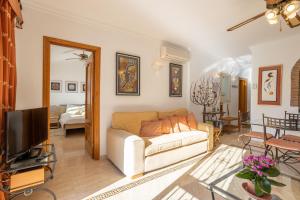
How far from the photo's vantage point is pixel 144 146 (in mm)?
2385

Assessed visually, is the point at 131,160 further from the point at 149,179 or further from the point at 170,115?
the point at 170,115

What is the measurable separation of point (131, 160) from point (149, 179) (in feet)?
1.30

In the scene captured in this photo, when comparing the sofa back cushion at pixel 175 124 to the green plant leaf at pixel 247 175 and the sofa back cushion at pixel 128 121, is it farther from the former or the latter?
the green plant leaf at pixel 247 175

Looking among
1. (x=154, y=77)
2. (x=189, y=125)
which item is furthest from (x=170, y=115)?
(x=154, y=77)

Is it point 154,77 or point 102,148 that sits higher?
point 154,77

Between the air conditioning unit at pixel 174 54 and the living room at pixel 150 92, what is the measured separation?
0.03 metres

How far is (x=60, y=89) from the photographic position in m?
6.55

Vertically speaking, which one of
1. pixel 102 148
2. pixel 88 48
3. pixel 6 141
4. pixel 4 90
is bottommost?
pixel 102 148

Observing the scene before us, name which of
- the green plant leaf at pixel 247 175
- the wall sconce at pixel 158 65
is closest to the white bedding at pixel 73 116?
the wall sconce at pixel 158 65

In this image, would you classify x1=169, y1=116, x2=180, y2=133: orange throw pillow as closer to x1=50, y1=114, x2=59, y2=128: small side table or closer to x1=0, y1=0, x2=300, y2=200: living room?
x1=0, y1=0, x2=300, y2=200: living room

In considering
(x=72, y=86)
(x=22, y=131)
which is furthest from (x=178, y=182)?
(x=72, y=86)

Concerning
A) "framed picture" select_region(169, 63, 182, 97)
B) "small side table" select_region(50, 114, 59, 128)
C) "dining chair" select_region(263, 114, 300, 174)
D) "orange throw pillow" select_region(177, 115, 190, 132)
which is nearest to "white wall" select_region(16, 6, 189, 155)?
"framed picture" select_region(169, 63, 182, 97)

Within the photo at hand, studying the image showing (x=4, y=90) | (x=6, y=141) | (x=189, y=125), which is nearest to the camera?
(x=6, y=141)

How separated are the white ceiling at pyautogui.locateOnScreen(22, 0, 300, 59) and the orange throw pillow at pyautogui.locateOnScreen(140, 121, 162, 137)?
1973 mm
